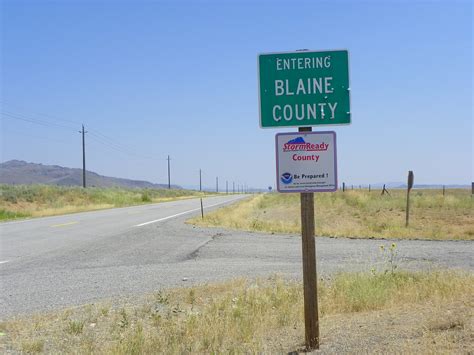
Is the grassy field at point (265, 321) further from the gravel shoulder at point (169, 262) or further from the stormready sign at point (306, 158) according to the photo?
the stormready sign at point (306, 158)

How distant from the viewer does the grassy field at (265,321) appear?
4.74m

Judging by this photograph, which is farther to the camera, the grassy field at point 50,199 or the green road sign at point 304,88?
the grassy field at point 50,199

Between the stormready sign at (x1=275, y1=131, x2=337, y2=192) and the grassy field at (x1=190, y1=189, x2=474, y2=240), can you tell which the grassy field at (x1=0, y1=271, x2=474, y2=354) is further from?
the grassy field at (x1=190, y1=189, x2=474, y2=240)

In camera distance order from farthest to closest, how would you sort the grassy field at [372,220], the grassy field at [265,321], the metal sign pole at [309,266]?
the grassy field at [372,220], the grassy field at [265,321], the metal sign pole at [309,266]

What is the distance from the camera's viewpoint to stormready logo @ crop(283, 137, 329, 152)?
15.3 ft

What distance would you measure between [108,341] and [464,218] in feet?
80.3

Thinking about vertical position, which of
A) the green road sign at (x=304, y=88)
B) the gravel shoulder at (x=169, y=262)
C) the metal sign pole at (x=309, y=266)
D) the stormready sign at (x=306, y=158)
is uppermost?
the green road sign at (x=304, y=88)

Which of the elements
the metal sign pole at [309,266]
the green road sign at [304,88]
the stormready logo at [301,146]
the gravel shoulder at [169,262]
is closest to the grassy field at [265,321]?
the metal sign pole at [309,266]

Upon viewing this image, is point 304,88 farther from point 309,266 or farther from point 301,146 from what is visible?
point 309,266

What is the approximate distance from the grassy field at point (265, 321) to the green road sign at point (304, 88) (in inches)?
82.9

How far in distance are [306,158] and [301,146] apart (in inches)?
4.7

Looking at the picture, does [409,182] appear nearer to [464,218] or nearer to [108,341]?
[464,218]

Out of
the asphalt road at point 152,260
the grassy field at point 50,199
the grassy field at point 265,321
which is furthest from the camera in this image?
the grassy field at point 50,199

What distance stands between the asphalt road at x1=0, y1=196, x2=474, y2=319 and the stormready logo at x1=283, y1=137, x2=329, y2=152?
4186 millimetres
